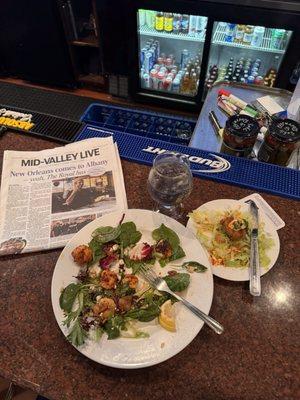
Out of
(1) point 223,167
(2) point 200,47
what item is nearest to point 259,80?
(2) point 200,47

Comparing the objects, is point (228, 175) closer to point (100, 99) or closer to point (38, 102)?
point (100, 99)

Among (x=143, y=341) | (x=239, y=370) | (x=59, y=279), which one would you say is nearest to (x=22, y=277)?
(x=59, y=279)

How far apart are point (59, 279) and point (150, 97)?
1.86m

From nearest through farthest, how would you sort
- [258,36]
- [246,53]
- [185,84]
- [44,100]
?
[258,36], [246,53], [185,84], [44,100]

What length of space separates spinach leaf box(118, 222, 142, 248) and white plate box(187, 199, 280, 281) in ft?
0.39

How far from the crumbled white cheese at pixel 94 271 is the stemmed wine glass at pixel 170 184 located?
21cm

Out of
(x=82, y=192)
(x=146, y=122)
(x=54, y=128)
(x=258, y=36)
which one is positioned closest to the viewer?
(x=82, y=192)

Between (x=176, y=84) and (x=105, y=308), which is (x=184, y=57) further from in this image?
(x=105, y=308)

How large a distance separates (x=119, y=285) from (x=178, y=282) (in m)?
0.11

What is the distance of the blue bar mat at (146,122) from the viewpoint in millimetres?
1245

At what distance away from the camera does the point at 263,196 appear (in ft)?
2.54

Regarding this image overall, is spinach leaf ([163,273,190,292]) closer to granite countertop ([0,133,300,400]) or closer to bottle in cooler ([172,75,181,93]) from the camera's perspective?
granite countertop ([0,133,300,400])

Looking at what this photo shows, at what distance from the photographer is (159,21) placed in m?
1.98

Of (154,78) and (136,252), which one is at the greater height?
(136,252)
